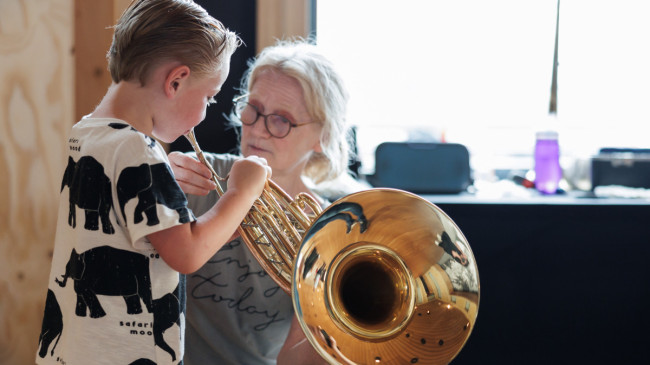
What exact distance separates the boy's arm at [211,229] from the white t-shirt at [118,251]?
0.02m

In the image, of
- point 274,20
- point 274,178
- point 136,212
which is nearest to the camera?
point 136,212

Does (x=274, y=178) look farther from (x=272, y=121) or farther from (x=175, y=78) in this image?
(x=175, y=78)

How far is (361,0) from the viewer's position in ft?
7.89

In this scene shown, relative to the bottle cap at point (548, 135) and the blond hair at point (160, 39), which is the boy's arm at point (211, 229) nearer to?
the blond hair at point (160, 39)

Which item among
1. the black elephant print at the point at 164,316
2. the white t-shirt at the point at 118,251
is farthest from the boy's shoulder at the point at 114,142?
the black elephant print at the point at 164,316

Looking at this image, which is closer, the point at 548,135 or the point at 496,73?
the point at 548,135

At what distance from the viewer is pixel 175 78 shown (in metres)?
1.02

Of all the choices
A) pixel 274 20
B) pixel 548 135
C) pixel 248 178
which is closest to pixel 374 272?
pixel 248 178

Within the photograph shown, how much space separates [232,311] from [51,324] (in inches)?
18.8

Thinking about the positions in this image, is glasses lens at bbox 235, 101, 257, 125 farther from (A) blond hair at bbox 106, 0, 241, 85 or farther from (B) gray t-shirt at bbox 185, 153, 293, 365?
(A) blond hair at bbox 106, 0, 241, 85

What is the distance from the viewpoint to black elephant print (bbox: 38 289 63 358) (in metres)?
1.02

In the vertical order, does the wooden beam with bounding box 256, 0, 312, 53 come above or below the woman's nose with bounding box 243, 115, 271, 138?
above

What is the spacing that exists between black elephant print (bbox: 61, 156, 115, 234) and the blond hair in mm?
167

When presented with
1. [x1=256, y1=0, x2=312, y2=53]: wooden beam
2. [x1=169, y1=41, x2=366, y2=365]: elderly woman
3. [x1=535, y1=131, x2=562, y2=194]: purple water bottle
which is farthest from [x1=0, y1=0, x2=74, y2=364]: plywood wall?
[x1=535, y1=131, x2=562, y2=194]: purple water bottle
